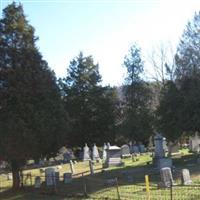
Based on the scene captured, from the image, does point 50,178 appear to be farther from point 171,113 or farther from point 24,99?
point 171,113

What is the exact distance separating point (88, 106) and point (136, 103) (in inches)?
291

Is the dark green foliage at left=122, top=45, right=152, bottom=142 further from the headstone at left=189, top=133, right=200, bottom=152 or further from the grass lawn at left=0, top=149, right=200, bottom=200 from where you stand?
the grass lawn at left=0, top=149, right=200, bottom=200

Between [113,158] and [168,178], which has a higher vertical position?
[113,158]

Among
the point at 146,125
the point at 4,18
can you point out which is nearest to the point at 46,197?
the point at 4,18

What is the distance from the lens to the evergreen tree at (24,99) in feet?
74.5

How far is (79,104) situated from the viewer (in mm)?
68250

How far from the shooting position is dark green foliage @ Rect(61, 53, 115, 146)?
66875 millimetres

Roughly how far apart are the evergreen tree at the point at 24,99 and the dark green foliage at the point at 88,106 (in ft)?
134

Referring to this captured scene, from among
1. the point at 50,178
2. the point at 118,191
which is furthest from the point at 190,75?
the point at 118,191

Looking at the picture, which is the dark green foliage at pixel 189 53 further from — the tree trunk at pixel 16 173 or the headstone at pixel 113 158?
the tree trunk at pixel 16 173

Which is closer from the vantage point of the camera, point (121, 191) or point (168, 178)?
point (121, 191)

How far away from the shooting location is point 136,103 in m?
64.5

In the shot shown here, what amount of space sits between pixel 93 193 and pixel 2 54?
28.5 ft

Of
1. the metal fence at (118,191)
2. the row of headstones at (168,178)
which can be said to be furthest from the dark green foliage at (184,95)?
the row of headstones at (168,178)
